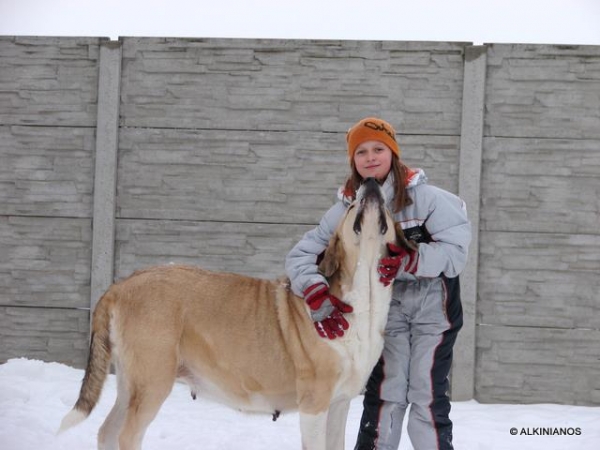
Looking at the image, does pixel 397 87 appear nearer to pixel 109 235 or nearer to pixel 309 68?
pixel 309 68

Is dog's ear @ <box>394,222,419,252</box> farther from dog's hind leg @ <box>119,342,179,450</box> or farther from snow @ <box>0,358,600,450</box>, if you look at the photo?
snow @ <box>0,358,600,450</box>

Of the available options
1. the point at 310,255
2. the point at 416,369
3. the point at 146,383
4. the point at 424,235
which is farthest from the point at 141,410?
the point at 424,235

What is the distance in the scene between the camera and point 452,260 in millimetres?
3275

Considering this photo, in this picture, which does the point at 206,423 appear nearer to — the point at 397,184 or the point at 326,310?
the point at 326,310

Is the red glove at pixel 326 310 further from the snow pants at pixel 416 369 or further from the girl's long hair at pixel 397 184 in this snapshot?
the girl's long hair at pixel 397 184

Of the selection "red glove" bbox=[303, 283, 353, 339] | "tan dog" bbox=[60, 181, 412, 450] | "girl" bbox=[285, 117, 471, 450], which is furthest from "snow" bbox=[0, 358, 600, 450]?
"red glove" bbox=[303, 283, 353, 339]

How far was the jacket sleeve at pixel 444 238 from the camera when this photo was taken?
3223mm

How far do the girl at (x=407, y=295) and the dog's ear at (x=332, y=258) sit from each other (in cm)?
5

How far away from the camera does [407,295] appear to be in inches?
137

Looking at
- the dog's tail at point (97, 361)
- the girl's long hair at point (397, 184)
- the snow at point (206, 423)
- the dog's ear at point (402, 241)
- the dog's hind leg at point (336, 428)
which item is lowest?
the snow at point (206, 423)

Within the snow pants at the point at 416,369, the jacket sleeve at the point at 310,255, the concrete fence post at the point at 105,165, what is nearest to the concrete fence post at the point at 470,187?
the snow pants at the point at 416,369

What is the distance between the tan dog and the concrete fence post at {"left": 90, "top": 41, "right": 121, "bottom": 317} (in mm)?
2181

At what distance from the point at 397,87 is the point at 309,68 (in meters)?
0.79

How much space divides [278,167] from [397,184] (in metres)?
2.33
